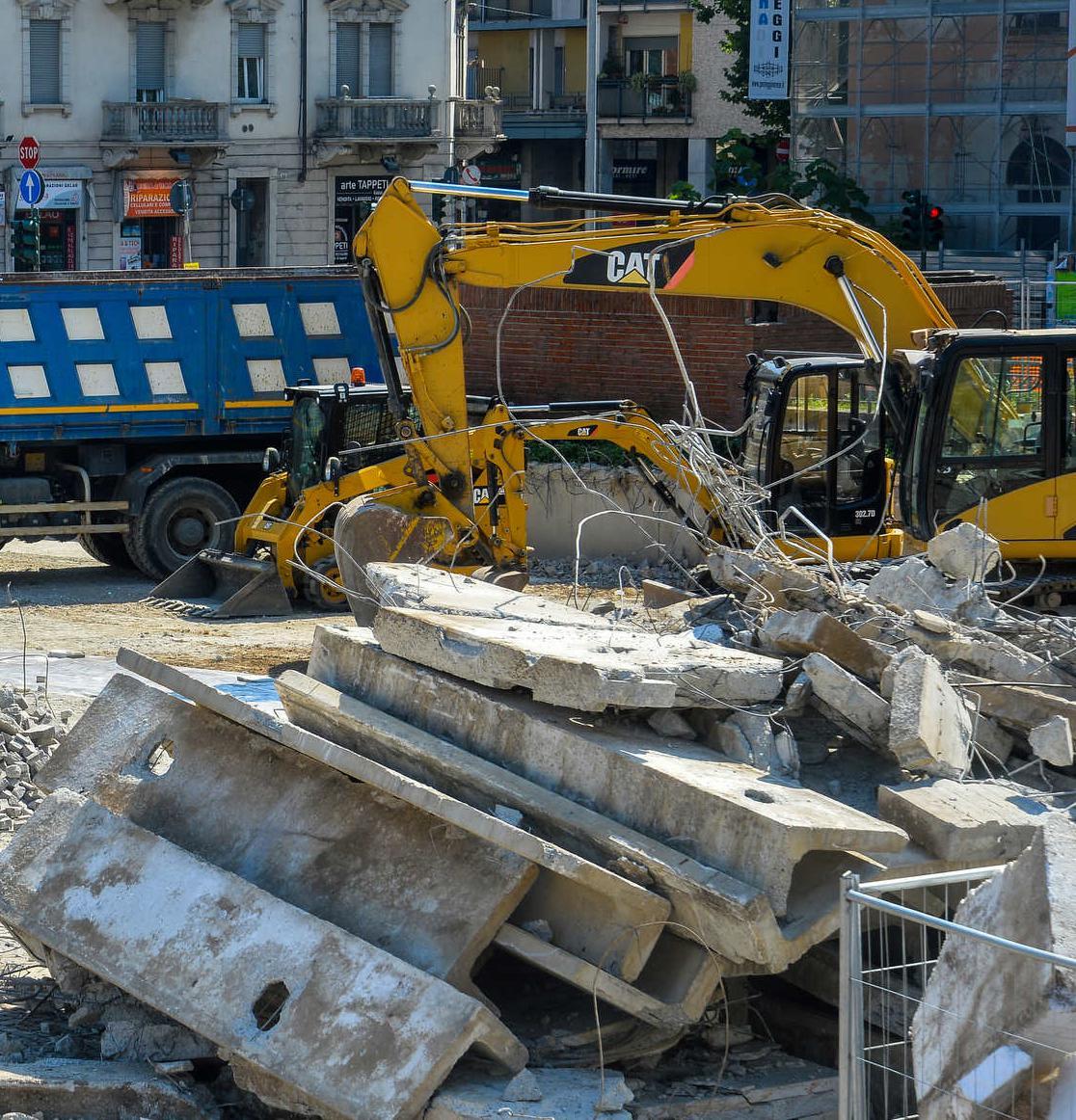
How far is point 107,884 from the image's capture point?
7152 mm

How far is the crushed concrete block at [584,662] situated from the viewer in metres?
7.12

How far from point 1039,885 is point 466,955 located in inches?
88.9

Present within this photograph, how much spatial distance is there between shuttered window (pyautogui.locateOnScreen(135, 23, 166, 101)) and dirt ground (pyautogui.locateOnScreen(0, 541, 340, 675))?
79.4ft

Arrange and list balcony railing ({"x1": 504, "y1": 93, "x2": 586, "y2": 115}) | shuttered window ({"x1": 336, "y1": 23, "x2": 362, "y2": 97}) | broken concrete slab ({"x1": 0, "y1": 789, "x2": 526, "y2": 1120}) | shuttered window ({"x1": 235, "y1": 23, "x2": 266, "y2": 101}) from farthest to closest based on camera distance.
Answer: balcony railing ({"x1": 504, "y1": 93, "x2": 586, "y2": 115}) < shuttered window ({"x1": 336, "y1": 23, "x2": 362, "y2": 97}) < shuttered window ({"x1": 235, "y1": 23, "x2": 266, "y2": 101}) < broken concrete slab ({"x1": 0, "y1": 789, "x2": 526, "y2": 1120})

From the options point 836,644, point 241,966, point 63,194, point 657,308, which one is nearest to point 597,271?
point 657,308

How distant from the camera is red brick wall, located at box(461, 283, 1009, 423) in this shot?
18469mm

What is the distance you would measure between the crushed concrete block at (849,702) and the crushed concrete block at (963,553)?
1866 millimetres

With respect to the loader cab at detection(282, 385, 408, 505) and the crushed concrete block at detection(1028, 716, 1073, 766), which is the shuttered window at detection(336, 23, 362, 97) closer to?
the loader cab at detection(282, 385, 408, 505)

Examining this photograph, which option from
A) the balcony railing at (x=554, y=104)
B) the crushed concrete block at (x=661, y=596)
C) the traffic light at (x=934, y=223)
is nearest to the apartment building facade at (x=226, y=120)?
the balcony railing at (x=554, y=104)

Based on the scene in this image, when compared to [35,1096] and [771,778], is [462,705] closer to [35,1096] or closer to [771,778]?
[771,778]

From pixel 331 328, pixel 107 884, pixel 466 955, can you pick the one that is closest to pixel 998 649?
pixel 466 955

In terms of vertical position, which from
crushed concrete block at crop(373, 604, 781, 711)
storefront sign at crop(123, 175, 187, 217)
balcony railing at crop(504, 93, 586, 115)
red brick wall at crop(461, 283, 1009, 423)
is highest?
balcony railing at crop(504, 93, 586, 115)

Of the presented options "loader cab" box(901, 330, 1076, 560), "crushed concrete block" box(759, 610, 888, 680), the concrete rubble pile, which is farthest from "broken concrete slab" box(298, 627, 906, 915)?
"loader cab" box(901, 330, 1076, 560)

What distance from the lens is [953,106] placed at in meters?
32.5
